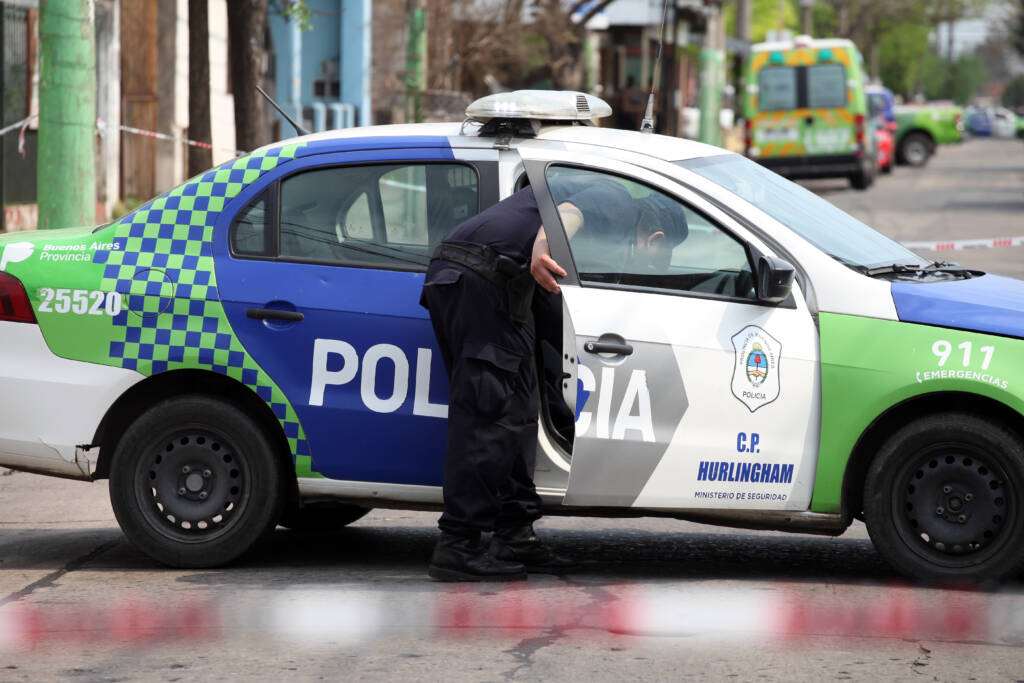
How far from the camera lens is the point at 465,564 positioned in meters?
5.80

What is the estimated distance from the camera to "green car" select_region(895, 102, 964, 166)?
4862cm

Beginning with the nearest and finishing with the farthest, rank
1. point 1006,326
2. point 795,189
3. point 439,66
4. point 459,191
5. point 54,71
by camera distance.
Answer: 1. point 1006,326
2. point 459,191
3. point 795,189
4. point 54,71
5. point 439,66

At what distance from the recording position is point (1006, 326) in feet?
18.1

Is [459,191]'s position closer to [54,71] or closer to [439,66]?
[54,71]

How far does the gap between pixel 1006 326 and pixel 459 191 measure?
77.5 inches

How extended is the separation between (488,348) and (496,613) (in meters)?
0.90

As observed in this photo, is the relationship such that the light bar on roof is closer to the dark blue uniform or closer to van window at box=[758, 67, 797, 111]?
the dark blue uniform

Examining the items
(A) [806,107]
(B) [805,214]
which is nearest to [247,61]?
(B) [805,214]

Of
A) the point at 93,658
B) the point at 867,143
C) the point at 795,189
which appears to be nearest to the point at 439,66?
the point at 867,143

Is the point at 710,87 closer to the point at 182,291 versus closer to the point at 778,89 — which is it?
the point at 778,89

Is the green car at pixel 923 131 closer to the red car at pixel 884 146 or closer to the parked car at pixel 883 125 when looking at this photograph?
the parked car at pixel 883 125

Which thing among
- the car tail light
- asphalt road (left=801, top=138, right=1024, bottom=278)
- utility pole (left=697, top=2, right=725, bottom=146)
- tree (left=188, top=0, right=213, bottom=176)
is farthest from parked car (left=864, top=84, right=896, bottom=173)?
the car tail light

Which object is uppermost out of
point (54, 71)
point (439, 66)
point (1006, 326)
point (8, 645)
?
point (439, 66)

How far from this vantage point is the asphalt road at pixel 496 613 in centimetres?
475
